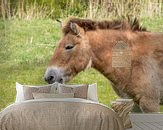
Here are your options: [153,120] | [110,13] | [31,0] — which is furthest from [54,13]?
[153,120]

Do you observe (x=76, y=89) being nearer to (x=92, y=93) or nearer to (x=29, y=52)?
(x=92, y=93)

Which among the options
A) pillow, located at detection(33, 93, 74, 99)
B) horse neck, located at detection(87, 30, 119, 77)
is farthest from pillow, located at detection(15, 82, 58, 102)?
horse neck, located at detection(87, 30, 119, 77)

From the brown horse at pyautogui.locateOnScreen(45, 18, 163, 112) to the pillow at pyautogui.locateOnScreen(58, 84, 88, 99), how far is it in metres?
0.30

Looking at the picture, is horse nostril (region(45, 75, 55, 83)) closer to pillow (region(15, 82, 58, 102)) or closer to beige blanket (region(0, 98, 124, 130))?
pillow (region(15, 82, 58, 102))

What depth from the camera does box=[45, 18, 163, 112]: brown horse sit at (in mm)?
5551

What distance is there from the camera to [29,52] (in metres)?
5.69

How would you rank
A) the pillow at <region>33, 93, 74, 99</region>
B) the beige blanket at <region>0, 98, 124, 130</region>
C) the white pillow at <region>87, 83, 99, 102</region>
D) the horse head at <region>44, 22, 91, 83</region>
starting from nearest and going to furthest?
1. the beige blanket at <region>0, 98, 124, 130</region>
2. the pillow at <region>33, 93, 74, 99</region>
3. the white pillow at <region>87, 83, 99, 102</region>
4. the horse head at <region>44, 22, 91, 83</region>

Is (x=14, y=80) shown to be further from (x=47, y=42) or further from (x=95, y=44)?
(x=95, y=44)

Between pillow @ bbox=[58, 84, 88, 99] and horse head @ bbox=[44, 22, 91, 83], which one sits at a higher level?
horse head @ bbox=[44, 22, 91, 83]

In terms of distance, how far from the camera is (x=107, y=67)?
5660 millimetres

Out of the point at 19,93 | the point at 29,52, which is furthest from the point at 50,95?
the point at 29,52

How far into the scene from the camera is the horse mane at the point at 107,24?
565 cm

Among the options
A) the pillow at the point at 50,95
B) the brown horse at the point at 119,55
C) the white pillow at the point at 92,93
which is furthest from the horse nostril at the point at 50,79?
the pillow at the point at 50,95

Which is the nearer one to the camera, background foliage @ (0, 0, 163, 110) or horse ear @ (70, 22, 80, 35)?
horse ear @ (70, 22, 80, 35)
